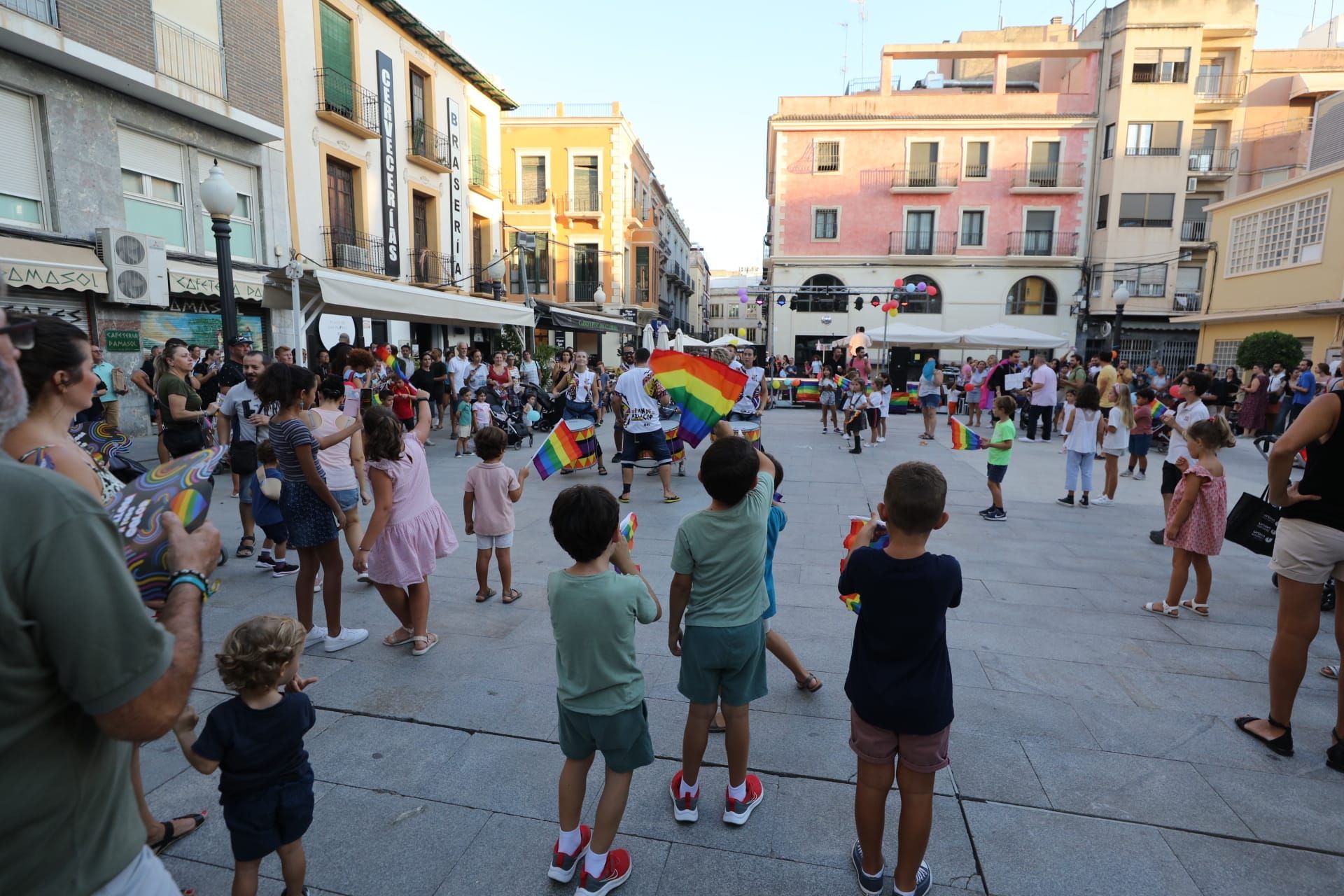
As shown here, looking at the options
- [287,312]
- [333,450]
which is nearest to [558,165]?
[287,312]

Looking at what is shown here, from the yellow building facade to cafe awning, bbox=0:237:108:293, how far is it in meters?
23.4

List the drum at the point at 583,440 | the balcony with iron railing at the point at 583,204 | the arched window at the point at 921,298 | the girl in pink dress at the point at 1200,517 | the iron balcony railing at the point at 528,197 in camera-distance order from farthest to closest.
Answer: the iron balcony railing at the point at 528,197 → the balcony with iron railing at the point at 583,204 → the arched window at the point at 921,298 → the drum at the point at 583,440 → the girl in pink dress at the point at 1200,517

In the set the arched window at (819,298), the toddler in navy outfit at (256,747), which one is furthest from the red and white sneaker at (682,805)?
the arched window at (819,298)

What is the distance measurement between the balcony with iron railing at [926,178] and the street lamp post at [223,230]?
2720 cm

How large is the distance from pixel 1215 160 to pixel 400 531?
36.1m

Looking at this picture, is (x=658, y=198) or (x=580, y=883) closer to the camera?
(x=580, y=883)

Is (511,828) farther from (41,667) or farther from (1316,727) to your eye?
(1316,727)

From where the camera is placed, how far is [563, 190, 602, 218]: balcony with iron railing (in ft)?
102

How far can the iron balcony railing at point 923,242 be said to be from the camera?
29.2 metres

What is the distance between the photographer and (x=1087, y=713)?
337 centimetres

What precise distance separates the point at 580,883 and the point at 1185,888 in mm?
1987

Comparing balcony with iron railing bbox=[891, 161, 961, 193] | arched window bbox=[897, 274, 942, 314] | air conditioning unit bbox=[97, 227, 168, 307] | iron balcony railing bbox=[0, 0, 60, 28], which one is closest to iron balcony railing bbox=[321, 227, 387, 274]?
air conditioning unit bbox=[97, 227, 168, 307]

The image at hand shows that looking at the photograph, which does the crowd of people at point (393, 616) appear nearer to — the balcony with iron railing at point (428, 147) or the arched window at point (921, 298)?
the balcony with iron railing at point (428, 147)

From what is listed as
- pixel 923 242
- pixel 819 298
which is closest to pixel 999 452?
pixel 819 298
